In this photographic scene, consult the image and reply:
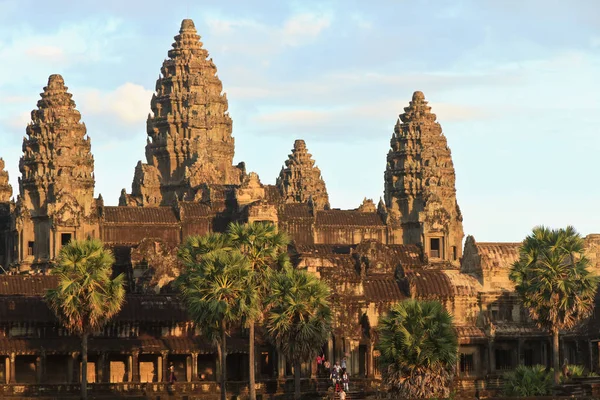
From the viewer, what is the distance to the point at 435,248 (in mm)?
180375

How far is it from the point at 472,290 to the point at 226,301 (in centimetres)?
2695

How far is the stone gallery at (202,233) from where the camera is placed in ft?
403

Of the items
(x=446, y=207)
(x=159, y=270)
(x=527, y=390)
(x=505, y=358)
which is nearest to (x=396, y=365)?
(x=527, y=390)

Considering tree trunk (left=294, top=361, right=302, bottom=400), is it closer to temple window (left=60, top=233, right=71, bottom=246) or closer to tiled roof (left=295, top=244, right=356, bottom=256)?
tiled roof (left=295, top=244, right=356, bottom=256)

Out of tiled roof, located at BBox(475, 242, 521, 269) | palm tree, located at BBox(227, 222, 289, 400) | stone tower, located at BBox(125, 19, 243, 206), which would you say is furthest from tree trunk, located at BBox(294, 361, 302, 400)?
stone tower, located at BBox(125, 19, 243, 206)

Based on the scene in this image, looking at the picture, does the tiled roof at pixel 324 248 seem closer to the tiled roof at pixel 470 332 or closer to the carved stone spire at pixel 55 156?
the carved stone spire at pixel 55 156

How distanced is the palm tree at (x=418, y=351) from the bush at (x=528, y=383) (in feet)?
18.3

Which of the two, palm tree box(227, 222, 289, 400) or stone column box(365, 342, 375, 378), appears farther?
stone column box(365, 342, 375, 378)

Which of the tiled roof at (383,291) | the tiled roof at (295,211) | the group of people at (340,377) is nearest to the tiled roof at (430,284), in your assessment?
the tiled roof at (383,291)

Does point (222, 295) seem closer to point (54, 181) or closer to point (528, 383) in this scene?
point (528, 383)

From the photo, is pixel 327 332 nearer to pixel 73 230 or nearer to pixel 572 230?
pixel 572 230

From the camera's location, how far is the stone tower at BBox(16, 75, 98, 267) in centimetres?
16200

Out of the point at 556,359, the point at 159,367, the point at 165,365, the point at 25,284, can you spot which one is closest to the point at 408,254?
the point at 159,367

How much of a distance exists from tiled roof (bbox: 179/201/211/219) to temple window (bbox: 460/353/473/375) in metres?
45.3
